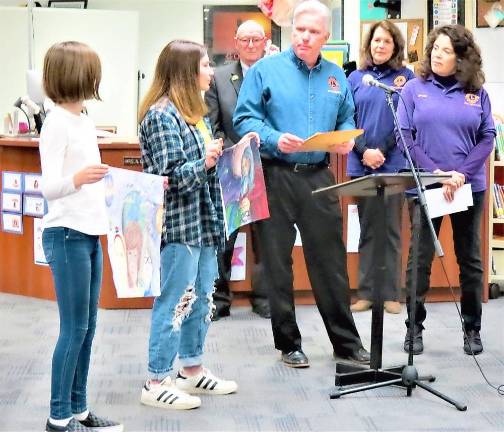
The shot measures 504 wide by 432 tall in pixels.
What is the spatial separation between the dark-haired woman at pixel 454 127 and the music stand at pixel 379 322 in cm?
57

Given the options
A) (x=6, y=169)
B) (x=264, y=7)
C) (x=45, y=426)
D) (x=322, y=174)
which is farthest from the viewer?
(x=264, y=7)

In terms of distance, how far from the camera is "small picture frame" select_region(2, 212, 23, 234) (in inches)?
204

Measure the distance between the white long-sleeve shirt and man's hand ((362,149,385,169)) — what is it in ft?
7.03

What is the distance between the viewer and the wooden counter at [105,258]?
468cm

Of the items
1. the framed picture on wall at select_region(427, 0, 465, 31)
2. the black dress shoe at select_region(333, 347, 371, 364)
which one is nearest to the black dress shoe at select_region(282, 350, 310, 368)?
the black dress shoe at select_region(333, 347, 371, 364)

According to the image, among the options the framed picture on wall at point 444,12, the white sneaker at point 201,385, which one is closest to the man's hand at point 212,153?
the white sneaker at point 201,385

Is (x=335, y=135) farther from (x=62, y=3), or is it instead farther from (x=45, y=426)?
(x=62, y=3)

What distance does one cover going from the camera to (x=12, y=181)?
515cm

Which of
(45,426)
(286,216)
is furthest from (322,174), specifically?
(45,426)

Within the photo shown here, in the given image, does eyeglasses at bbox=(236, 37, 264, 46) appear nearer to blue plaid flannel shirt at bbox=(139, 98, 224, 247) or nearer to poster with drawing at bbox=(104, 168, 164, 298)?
blue plaid flannel shirt at bbox=(139, 98, 224, 247)

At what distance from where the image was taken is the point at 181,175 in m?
2.86

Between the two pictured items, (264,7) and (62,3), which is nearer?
(264,7)

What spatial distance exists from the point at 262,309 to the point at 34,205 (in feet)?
4.86

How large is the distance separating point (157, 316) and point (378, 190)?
0.93m
